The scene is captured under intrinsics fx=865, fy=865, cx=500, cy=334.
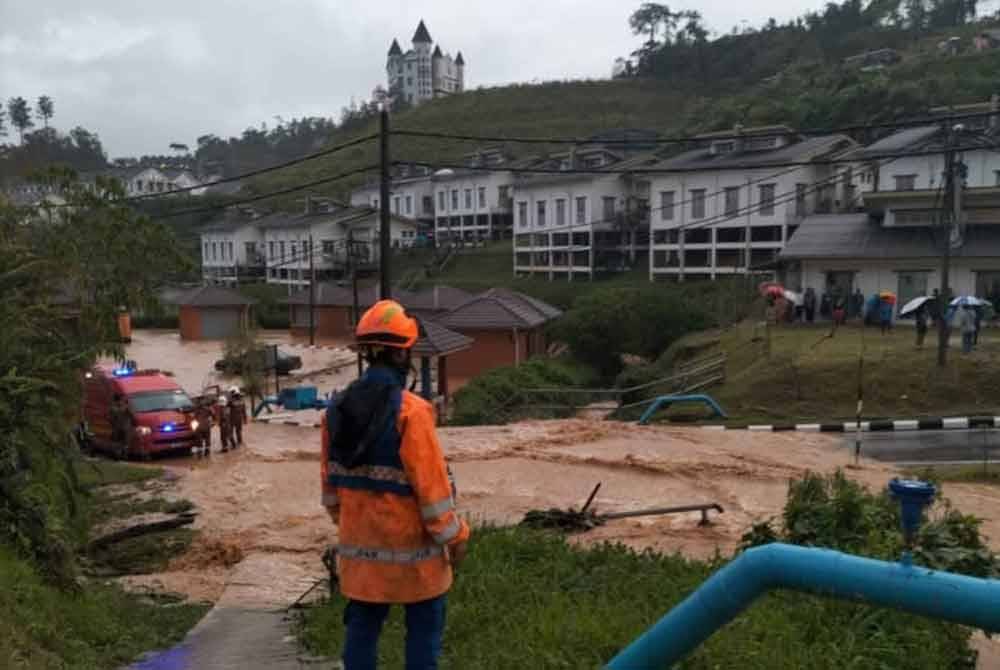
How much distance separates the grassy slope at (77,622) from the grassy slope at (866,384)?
1643 centimetres

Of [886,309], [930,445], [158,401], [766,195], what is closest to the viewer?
[930,445]

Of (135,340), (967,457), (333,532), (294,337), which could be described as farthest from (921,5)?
(333,532)

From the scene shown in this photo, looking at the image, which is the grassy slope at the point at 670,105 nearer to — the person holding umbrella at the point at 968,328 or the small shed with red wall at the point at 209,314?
the small shed with red wall at the point at 209,314

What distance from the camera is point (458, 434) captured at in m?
21.5

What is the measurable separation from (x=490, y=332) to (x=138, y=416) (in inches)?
689

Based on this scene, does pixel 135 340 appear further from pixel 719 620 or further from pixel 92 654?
pixel 719 620

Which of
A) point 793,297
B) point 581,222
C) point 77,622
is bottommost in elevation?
point 77,622

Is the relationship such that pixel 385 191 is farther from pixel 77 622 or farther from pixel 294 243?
pixel 294 243

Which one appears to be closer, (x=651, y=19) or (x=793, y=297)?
(x=793, y=297)

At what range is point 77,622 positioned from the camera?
640 centimetres

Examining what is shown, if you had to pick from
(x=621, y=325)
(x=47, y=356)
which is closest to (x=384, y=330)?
(x=47, y=356)

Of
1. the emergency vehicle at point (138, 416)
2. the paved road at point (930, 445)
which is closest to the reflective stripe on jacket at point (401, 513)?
the paved road at point (930, 445)

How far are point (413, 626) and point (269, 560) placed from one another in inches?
282

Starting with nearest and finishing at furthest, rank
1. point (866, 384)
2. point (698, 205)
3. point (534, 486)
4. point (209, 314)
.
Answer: point (534, 486), point (866, 384), point (698, 205), point (209, 314)
